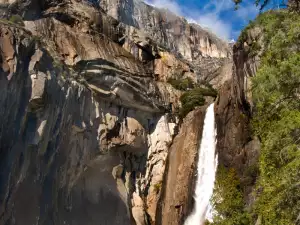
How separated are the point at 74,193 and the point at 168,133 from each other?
7283mm

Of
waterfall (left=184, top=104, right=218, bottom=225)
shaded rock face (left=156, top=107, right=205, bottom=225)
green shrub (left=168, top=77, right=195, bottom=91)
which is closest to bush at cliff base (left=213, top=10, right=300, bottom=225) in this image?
waterfall (left=184, top=104, right=218, bottom=225)

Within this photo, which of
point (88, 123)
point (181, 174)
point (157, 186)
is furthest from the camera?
point (157, 186)

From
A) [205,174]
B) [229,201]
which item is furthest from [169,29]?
[229,201]

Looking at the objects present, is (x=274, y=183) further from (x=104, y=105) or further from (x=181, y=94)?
(x=181, y=94)

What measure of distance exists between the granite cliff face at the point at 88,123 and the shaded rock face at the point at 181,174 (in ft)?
0.19

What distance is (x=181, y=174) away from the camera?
23406mm

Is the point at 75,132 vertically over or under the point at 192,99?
under

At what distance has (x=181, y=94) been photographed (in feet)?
93.8

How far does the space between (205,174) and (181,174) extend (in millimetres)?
1289

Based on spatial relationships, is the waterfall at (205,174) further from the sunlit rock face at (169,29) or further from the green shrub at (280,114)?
the sunlit rock face at (169,29)

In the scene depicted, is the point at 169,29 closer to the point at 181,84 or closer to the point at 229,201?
the point at 181,84

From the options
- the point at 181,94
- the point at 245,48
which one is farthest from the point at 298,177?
the point at 181,94

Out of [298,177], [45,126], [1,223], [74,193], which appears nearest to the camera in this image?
[298,177]

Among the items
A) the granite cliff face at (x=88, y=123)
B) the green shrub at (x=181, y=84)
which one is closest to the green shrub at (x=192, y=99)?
the granite cliff face at (x=88, y=123)
